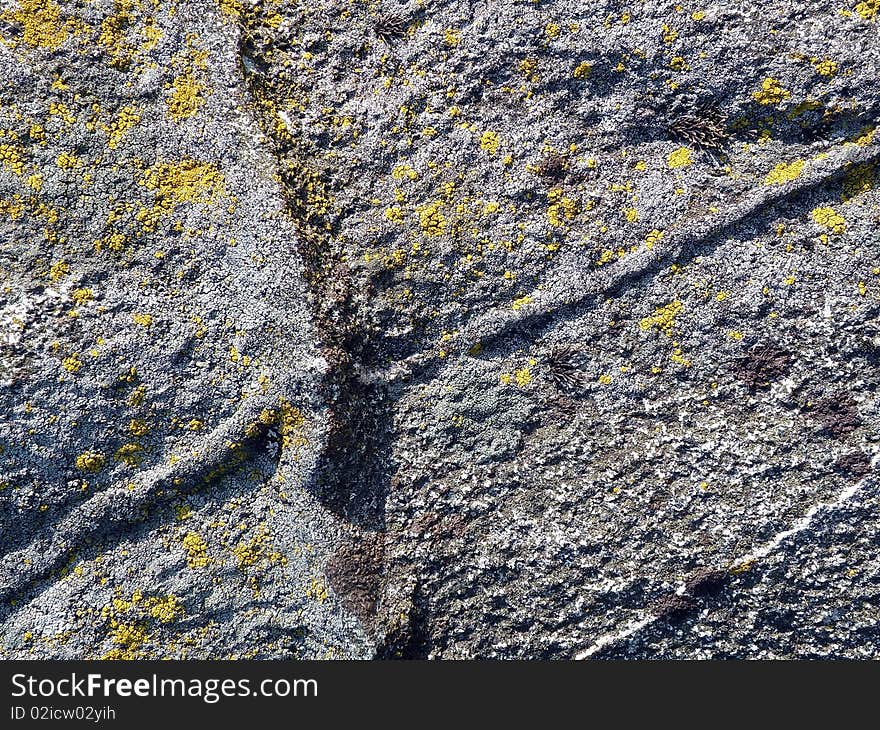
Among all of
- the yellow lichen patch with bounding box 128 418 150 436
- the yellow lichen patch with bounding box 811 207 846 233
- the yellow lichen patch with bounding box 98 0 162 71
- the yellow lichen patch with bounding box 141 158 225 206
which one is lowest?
the yellow lichen patch with bounding box 128 418 150 436

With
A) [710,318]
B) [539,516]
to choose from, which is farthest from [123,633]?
[710,318]

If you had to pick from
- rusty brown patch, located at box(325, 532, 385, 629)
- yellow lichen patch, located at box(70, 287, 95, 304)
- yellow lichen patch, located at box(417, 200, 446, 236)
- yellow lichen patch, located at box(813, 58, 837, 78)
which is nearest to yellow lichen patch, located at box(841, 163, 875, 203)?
yellow lichen patch, located at box(813, 58, 837, 78)

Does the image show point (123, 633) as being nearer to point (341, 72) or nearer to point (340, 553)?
point (340, 553)

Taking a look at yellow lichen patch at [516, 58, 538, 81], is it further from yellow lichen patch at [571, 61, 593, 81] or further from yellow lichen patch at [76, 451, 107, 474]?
yellow lichen patch at [76, 451, 107, 474]

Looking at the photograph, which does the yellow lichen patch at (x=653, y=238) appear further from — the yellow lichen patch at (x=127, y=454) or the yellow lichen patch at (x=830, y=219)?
the yellow lichen patch at (x=127, y=454)

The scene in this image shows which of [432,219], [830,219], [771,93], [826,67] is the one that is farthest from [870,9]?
[432,219]
